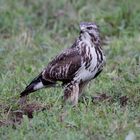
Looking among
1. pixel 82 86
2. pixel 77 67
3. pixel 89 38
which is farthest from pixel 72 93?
pixel 89 38

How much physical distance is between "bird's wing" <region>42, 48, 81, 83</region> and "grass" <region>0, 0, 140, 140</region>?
9.4 inches

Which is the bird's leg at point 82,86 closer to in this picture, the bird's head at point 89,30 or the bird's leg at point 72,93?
the bird's leg at point 72,93

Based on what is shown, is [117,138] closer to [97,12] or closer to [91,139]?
[91,139]

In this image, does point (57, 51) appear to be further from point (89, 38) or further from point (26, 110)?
point (26, 110)

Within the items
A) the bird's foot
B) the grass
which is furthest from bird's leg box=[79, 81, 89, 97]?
the bird's foot

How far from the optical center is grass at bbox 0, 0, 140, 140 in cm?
691

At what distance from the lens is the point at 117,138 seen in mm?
6590

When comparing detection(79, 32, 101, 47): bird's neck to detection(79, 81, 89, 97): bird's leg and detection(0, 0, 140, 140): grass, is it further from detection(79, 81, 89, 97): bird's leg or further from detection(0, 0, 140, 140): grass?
detection(0, 0, 140, 140): grass

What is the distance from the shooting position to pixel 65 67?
306 inches

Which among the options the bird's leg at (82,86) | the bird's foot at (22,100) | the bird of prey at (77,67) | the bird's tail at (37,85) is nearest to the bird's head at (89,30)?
the bird of prey at (77,67)

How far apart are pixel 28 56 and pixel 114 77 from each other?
1.61m

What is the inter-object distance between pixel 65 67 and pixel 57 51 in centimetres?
244

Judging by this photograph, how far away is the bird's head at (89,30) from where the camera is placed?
25.2ft

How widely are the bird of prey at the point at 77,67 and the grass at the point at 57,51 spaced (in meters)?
0.17
